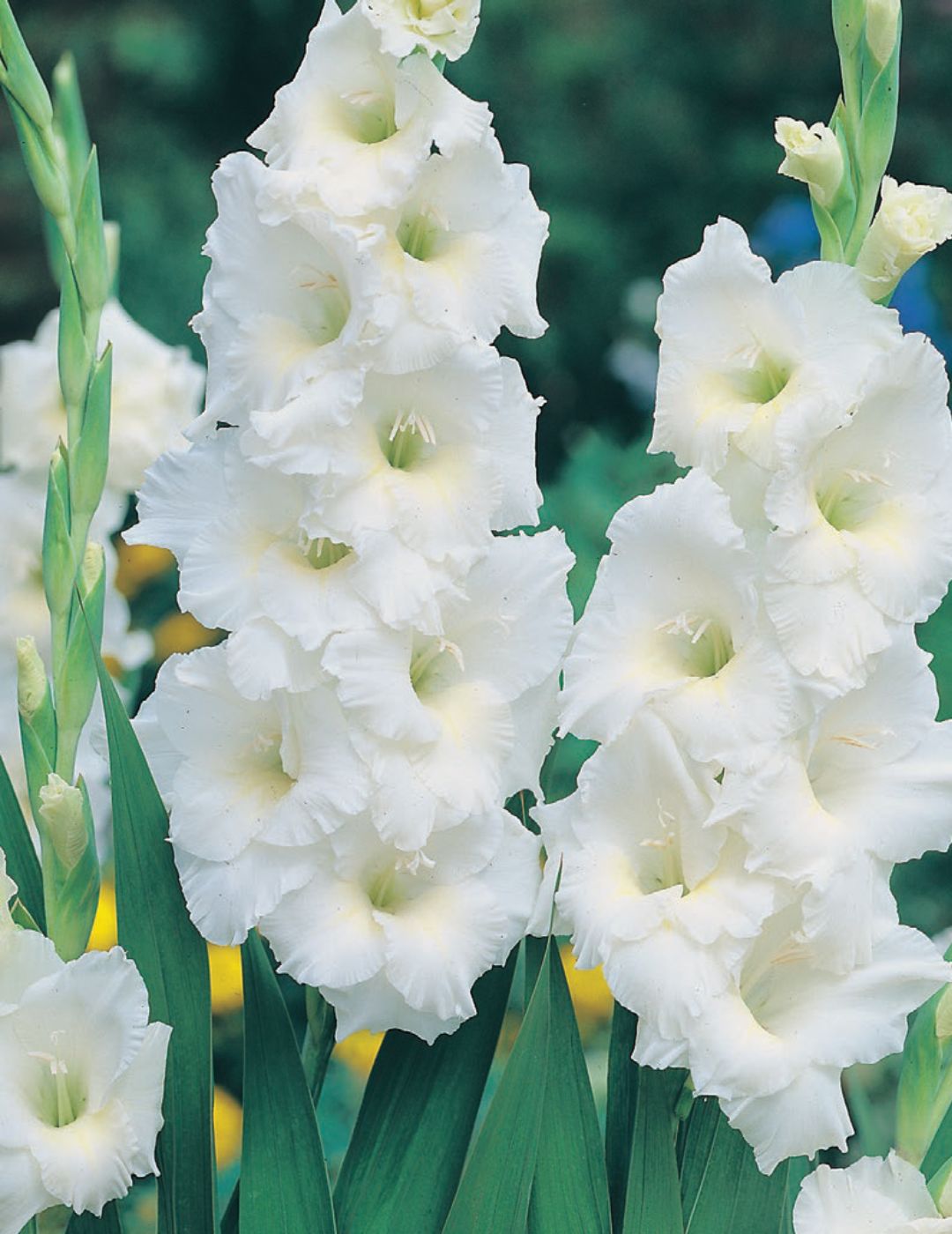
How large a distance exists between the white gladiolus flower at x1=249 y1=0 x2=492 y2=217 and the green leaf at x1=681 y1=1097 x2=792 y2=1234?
519mm

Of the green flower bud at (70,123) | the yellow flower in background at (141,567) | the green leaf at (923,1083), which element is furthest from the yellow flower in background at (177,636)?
the green leaf at (923,1083)

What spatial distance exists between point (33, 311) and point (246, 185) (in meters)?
2.55

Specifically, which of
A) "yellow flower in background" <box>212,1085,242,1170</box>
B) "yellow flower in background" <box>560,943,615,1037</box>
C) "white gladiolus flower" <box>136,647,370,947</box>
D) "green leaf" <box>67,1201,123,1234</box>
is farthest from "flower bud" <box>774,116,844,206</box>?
"yellow flower in background" <box>212,1085,242,1170</box>

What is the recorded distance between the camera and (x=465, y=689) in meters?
0.95

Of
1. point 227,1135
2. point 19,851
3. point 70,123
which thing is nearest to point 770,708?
point 19,851

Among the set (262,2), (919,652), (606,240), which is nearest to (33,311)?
(262,2)

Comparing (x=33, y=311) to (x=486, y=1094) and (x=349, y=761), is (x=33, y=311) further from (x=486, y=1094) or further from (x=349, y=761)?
(x=349, y=761)

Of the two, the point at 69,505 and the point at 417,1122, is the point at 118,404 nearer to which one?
the point at 69,505

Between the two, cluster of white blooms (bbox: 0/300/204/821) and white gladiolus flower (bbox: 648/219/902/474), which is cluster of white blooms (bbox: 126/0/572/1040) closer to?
white gladiolus flower (bbox: 648/219/902/474)

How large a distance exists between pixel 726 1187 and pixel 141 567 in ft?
4.62

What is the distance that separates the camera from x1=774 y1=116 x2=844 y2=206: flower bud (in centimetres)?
90

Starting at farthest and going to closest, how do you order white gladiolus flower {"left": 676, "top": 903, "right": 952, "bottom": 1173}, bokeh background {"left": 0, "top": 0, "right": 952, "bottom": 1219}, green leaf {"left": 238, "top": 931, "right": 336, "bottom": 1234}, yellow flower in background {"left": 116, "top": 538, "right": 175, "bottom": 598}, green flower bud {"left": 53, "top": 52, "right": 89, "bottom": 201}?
bokeh background {"left": 0, "top": 0, "right": 952, "bottom": 1219} → yellow flower in background {"left": 116, "top": 538, "right": 175, "bottom": 598} → green flower bud {"left": 53, "top": 52, "right": 89, "bottom": 201} → green leaf {"left": 238, "top": 931, "right": 336, "bottom": 1234} → white gladiolus flower {"left": 676, "top": 903, "right": 952, "bottom": 1173}

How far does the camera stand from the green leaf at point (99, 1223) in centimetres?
99

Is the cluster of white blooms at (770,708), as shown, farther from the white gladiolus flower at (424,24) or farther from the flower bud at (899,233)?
the white gladiolus flower at (424,24)
